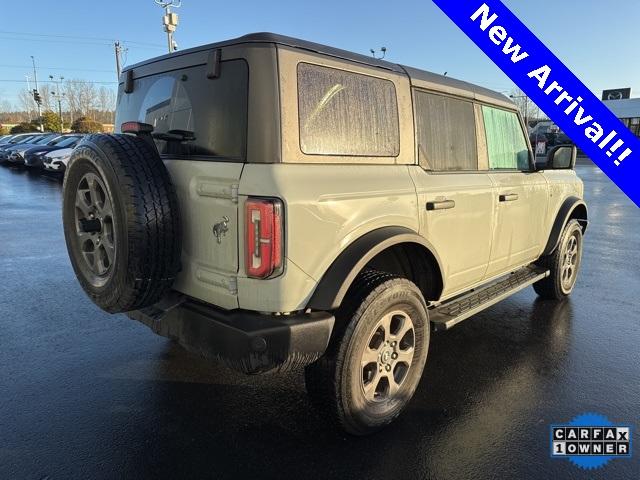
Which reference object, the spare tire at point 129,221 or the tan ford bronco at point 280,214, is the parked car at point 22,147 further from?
the tan ford bronco at point 280,214

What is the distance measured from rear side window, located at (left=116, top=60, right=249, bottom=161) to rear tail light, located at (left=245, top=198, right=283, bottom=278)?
310mm

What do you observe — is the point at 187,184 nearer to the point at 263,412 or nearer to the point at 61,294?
the point at 263,412

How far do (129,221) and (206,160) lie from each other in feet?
1.66

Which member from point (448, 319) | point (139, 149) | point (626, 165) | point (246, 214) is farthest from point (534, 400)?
point (139, 149)

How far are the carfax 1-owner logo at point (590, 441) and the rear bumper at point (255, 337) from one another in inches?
60.7

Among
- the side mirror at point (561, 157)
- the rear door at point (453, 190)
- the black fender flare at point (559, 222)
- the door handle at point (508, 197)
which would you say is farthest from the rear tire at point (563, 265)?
the rear door at point (453, 190)

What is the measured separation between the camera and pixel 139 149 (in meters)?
2.55

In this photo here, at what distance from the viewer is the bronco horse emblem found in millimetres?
2408

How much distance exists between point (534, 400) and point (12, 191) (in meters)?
15.9

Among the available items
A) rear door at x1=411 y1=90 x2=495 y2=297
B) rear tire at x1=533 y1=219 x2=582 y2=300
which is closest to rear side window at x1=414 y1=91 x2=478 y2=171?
rear door at x1=411 y1=90 x2=495 y2=297

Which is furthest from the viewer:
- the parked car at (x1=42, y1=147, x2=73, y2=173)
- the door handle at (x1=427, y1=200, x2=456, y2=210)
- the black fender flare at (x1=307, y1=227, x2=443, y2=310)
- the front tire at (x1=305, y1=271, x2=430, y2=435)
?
the parked car at (x1=42, y1=147, x2=73, y2=173)

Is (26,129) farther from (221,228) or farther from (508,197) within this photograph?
(221,228)

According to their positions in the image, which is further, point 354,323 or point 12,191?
point 12,191

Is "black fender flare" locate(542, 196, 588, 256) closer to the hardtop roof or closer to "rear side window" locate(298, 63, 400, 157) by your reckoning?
the hardtop roof
